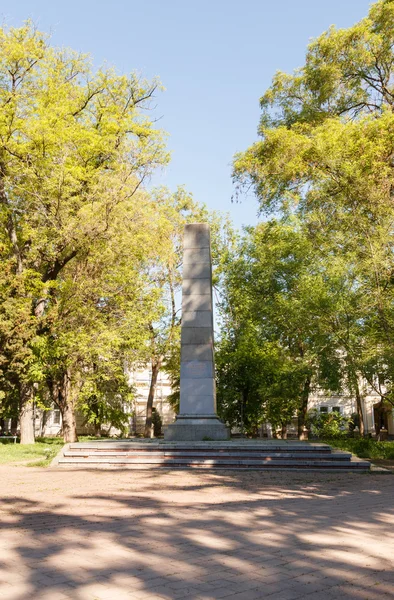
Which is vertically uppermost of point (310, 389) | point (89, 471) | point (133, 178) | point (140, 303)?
point (133, 178)

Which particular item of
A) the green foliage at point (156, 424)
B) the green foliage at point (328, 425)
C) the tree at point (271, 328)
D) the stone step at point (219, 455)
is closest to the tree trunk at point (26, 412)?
the tree at point (271, 328)

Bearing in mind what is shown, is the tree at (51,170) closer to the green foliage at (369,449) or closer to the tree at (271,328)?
the tree at (271,328)

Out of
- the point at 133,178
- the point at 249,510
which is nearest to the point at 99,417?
the point at 133,178

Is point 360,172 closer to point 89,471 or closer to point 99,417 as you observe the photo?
point 89,471

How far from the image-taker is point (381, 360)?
16.4 m

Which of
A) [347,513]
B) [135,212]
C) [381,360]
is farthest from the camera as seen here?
[135,212]

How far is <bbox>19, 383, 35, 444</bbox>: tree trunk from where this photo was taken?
2370 cm

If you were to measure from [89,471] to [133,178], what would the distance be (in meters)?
15.0

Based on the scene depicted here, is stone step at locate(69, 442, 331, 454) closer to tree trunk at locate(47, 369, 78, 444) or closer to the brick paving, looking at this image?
the brick paving

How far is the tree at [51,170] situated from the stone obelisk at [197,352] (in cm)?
511

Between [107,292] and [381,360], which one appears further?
[107,292]

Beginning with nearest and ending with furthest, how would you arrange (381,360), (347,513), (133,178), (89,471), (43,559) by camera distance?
1. (43,559)
2. (347,513)
3. (89,471)
4. (381,360)
5. (133,178)

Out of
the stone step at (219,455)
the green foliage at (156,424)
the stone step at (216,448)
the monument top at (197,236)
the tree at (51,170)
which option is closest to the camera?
the stone step at (219,455)

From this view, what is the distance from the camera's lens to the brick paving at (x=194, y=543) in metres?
3.85
